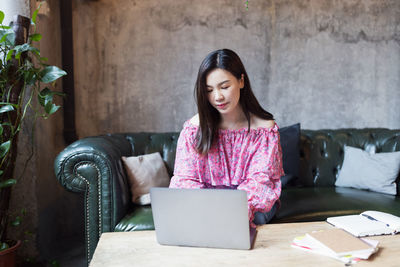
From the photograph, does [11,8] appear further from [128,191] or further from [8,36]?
[128,191]

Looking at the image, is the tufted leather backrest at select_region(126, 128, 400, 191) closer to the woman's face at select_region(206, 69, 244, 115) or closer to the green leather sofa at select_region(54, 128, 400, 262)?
the green leather sofa at select_region(54, 128, 400, 262)

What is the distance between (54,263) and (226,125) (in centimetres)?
151

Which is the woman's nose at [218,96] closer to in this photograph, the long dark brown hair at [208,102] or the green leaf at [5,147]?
the long dark brown hair at [208,102]

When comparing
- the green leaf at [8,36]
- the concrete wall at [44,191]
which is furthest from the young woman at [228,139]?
the concrete wall at [44,191]

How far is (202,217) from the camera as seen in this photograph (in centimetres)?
109

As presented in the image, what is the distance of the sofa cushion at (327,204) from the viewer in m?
2.12

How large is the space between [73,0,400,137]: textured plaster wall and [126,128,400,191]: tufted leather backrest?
425mm

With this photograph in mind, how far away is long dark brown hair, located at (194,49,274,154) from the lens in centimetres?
164

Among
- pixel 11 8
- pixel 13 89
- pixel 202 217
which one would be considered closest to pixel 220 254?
pixel 202 217

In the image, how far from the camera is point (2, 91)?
78.5 inches

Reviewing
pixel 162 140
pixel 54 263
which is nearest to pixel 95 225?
pixel 54 263

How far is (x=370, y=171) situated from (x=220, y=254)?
6.43 ft

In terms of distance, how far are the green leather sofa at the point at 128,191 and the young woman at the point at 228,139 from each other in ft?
1.59

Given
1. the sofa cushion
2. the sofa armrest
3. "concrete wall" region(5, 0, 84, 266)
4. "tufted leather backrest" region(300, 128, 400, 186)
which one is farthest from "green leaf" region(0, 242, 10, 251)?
"tufted leather backrest" region(300, 128, 400, 186)
